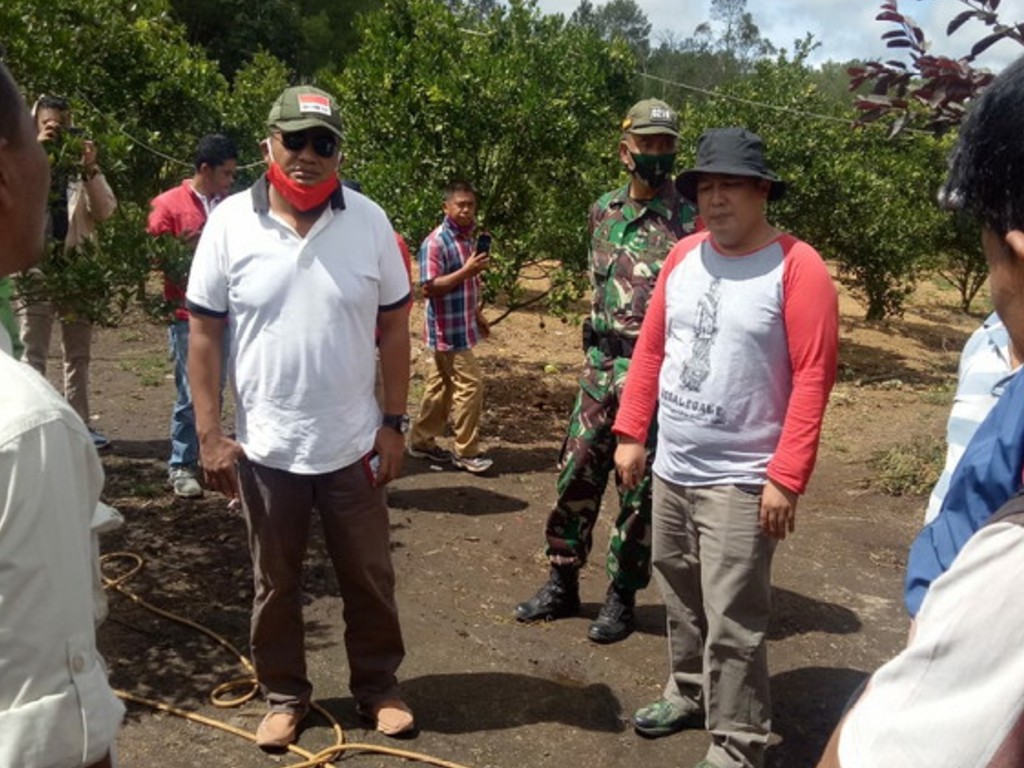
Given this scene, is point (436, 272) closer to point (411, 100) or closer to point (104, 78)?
point (411, 100)

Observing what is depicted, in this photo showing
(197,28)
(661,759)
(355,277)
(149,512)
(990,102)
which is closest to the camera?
(990,102)

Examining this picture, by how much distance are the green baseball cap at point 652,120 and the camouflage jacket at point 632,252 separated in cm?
24

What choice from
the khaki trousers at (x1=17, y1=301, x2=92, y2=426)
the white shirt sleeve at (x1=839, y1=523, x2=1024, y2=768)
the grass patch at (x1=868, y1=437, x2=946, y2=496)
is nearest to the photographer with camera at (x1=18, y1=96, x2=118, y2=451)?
the khaki trousers at (x1=17, y1=301, x2=92, y2=426)

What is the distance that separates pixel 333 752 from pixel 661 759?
113 centimetres

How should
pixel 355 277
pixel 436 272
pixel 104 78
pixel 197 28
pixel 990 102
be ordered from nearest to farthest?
1. pixel 990 102
2. pixel 355 277
3. pixel 436 272
4. pixel 104 78
5. pixel 197 28

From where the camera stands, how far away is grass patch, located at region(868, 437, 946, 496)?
7.05 metres

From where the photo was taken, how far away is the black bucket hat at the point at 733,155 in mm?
3256

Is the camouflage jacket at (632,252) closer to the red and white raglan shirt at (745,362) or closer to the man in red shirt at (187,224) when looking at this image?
the red and white raglan shirt at (745,362)

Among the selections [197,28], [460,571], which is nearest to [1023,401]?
[460,571]

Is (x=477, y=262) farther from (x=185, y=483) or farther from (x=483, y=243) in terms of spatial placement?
(x=185, y=483)

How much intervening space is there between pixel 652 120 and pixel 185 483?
332cm

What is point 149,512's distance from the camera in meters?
5.62

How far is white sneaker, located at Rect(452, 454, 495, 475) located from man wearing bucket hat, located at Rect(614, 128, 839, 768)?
3.36 meters

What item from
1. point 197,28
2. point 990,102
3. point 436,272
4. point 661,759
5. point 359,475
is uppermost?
point 197,28
